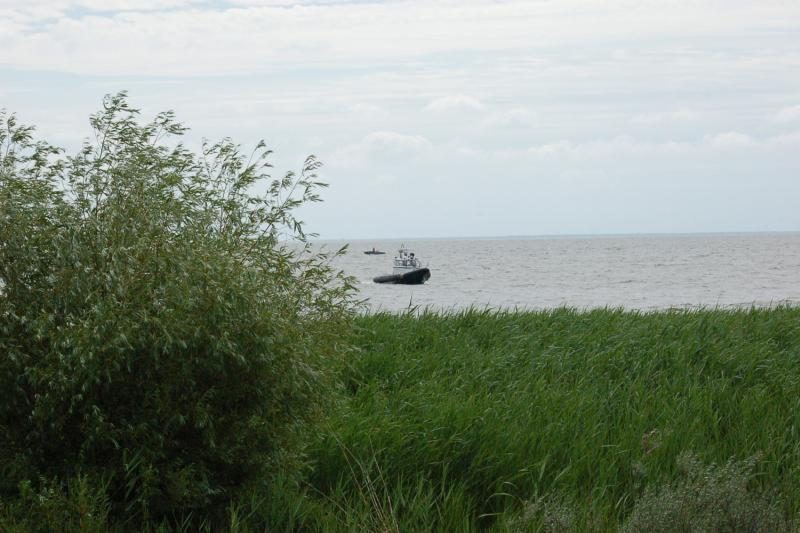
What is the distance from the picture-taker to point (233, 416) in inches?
238

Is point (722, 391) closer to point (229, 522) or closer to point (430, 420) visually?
point (430, 420)

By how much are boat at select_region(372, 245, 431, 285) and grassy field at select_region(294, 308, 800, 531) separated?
4899cm

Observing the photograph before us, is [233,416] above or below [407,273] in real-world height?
above

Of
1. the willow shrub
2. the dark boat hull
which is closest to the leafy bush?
the willow shrub

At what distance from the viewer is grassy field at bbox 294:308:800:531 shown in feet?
21.7

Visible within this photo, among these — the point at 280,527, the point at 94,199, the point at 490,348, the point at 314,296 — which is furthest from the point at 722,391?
the point at 94,199

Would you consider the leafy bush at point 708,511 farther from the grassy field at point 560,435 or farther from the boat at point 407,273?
the boat at point 407,273

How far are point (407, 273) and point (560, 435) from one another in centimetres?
5383

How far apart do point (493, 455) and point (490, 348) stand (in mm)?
4279

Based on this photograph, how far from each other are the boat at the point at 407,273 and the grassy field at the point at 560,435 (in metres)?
49.0

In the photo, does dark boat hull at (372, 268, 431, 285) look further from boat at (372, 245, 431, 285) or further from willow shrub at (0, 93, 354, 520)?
willow shrub at (0, 93, 354, 520)

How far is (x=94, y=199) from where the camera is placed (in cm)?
652

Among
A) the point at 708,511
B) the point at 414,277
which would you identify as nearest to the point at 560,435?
the point at 708,511

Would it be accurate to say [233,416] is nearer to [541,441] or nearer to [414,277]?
[541,441]
